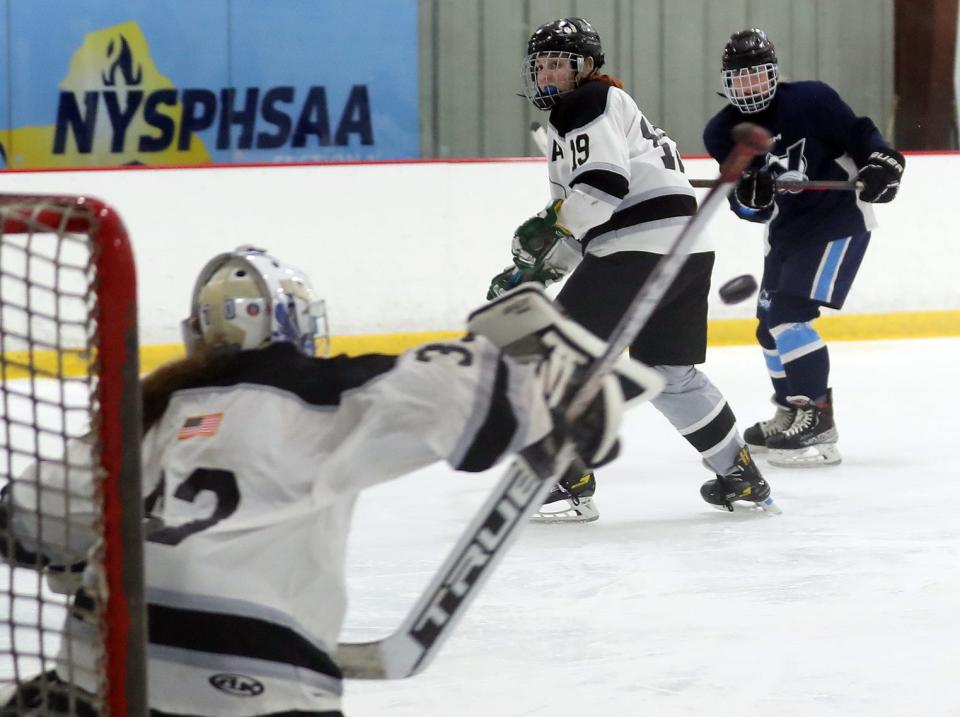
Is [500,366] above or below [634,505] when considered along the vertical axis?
above

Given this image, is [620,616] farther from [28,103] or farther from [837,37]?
[837,37]

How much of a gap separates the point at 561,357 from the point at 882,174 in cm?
252

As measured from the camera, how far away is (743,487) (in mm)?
3189

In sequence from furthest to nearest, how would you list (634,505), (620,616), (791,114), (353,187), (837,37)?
(837,37) < (353,187) < (791,114) < (634,505) < (620,616)

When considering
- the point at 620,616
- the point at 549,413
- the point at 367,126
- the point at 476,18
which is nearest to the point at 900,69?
the point at 476,18

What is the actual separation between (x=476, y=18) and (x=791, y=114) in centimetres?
321

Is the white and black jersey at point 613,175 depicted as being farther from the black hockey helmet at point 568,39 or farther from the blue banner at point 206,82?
the blue banner at point 206,82

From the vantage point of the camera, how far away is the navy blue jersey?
3.81m

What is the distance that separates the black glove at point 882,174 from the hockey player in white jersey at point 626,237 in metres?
0.74

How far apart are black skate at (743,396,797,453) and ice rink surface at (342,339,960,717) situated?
0.33 feet

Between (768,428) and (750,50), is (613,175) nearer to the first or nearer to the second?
(750,50)

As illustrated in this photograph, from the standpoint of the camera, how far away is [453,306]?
18.2ft

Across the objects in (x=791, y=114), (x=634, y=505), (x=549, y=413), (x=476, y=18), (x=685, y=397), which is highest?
(x=476, y=18)

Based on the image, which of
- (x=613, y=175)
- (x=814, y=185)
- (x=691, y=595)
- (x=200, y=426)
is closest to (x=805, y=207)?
(x=814, y=185)
